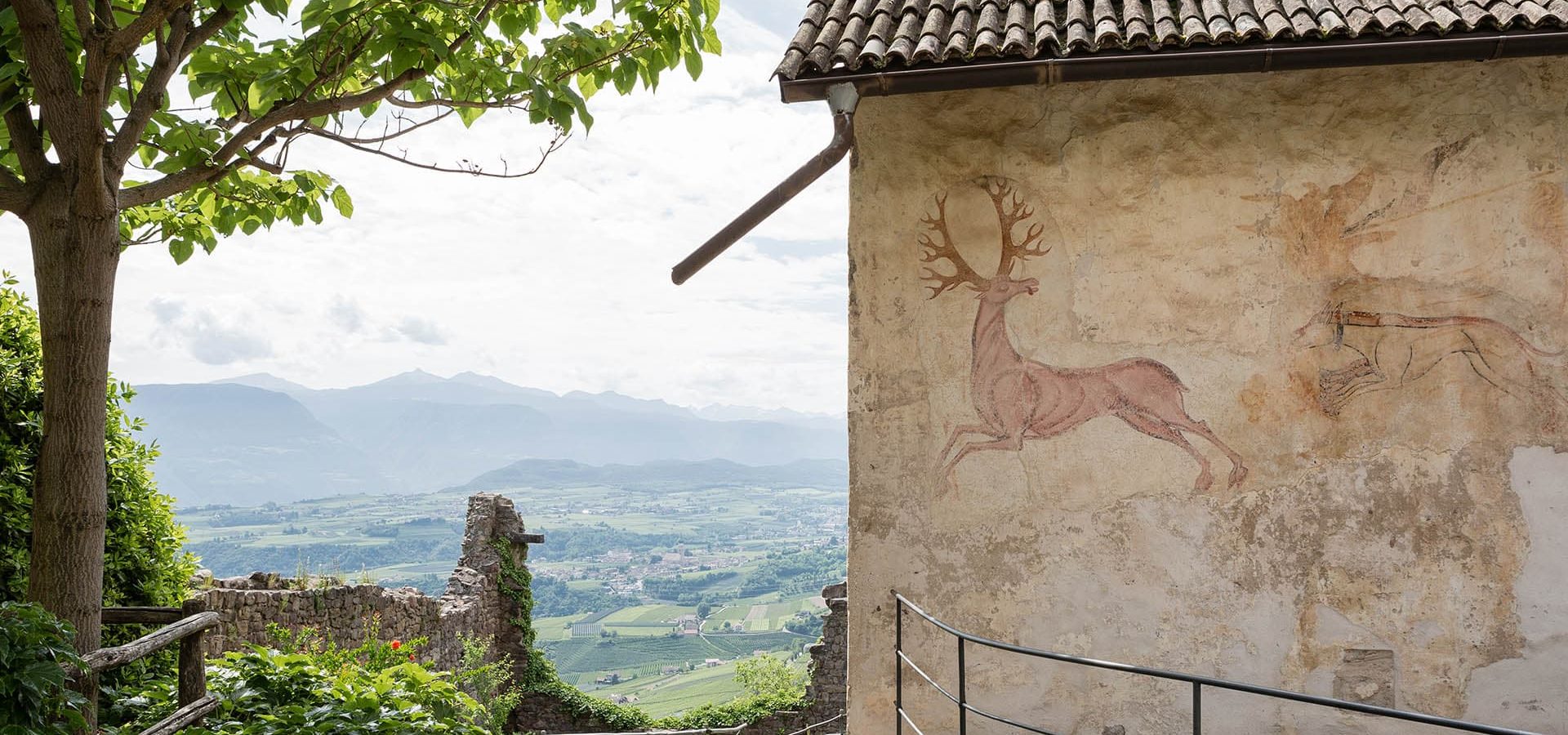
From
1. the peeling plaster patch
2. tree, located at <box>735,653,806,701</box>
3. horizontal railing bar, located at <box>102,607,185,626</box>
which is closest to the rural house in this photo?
the peeling plaster patch

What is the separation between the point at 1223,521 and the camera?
14.8ft

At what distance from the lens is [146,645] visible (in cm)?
402

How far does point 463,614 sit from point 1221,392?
41.6 feet

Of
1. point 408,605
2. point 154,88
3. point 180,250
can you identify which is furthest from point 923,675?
point 408,605

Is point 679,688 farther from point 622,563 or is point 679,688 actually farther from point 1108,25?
point 622,563

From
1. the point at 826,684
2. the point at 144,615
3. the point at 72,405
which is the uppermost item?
the point at 72,405

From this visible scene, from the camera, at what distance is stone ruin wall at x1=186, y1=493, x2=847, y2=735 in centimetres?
1015

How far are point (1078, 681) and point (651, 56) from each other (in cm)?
368

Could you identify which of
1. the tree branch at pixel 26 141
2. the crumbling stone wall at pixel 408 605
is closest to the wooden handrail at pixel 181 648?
the crumbling stone wall at pixel 408 605

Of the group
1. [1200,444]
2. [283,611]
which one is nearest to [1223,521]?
[1200,444]

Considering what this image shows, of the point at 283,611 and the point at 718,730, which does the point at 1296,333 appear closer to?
the point at 283,611

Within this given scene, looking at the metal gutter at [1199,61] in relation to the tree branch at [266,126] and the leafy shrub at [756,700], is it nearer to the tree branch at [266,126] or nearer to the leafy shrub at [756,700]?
the tree branch at [266,126]

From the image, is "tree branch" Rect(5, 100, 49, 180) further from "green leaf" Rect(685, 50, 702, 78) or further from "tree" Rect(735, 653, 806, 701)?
"tree" Rect(735, 653, 806, 701)

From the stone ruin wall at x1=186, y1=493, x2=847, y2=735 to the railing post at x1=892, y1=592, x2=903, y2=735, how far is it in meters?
7.27
